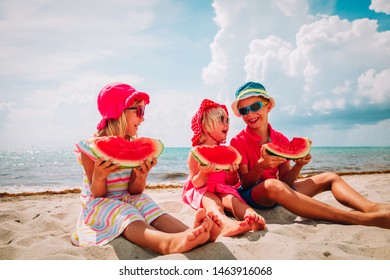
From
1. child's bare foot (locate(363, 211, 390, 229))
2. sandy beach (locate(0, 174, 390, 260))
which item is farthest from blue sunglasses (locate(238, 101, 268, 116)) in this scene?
child's bare foot (locate(363, 211, 390, 229))

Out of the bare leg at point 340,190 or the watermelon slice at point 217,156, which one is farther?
the watermelon slice at point 217,156

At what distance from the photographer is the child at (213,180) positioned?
8.97 ft

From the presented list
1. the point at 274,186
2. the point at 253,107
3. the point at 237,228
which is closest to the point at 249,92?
the point at 253,107

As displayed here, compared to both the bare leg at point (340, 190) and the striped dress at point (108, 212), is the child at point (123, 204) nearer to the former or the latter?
the striped dress at point (108, 212)

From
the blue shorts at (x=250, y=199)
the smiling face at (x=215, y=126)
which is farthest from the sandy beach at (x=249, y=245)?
the smiling face at (x=215, y=126)

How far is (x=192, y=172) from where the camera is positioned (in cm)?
320

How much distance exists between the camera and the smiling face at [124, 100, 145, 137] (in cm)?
260

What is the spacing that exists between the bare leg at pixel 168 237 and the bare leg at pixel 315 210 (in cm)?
103

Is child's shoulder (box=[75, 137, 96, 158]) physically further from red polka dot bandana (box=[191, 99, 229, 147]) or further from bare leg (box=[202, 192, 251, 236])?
red polka dot bandana (box=[191, 99, 229, 147])

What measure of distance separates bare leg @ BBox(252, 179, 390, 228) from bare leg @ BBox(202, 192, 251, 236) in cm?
49

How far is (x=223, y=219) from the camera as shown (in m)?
2.50
